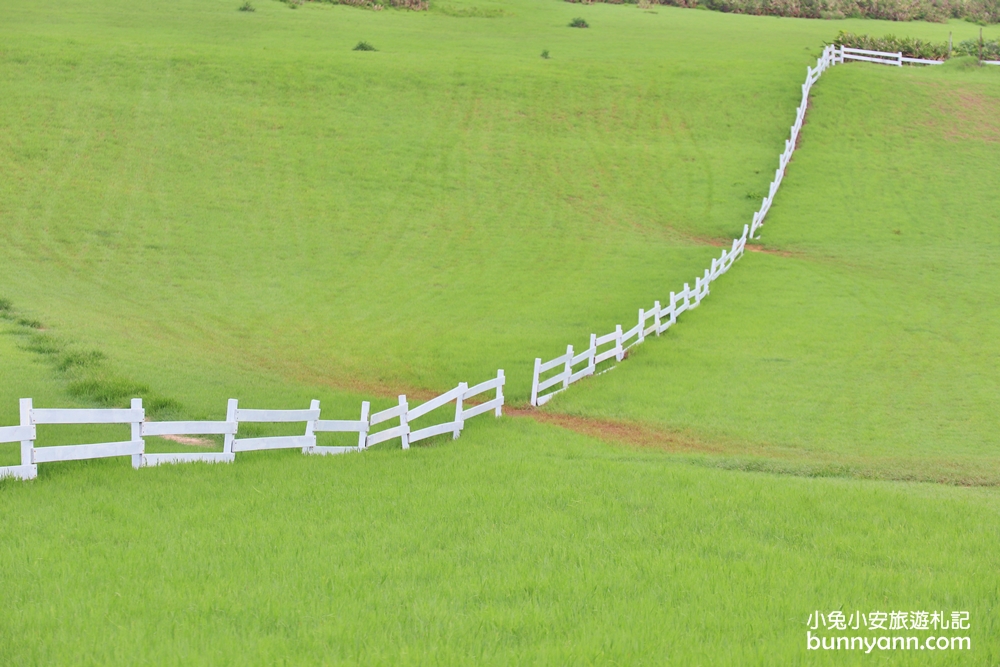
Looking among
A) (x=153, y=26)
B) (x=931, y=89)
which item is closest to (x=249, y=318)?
(x=153, y=26)

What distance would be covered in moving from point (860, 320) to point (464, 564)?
24.2 meters

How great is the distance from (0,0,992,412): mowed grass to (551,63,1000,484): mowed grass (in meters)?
2.74

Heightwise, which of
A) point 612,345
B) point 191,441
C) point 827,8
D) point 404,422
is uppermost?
point 827,8

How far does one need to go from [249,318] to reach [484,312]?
711cm

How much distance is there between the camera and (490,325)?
30.8 meters

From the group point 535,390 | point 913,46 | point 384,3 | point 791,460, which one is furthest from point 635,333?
point 384,3

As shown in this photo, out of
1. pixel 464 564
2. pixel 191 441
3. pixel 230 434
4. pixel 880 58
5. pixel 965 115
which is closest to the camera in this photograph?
pixel 464 564

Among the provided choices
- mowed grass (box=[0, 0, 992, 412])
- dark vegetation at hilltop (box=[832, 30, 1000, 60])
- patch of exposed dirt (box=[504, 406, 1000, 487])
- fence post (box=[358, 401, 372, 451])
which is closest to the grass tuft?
mowed grass (box=[0, 0, 992, 412])

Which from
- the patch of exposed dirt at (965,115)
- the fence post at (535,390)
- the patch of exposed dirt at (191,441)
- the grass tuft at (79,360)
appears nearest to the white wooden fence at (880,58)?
the patch of exposed dirt at (965,115)

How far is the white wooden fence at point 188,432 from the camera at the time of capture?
12.4m

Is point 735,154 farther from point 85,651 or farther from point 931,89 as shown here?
point 85,651

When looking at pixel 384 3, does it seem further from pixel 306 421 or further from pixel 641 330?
pixel 306 421

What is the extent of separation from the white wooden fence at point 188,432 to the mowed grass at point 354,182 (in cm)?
564

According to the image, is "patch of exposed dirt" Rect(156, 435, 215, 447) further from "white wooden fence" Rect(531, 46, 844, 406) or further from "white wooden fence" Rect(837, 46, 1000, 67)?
"white wooden fence" Rect(837, 46, 1000, 67)
